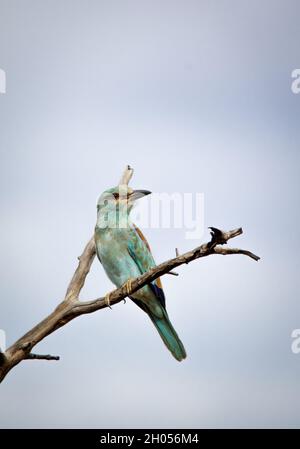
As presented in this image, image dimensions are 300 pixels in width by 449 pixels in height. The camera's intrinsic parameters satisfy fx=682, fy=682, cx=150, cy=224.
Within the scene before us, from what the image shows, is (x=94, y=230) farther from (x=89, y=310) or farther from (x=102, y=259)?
(x=89, y=310)

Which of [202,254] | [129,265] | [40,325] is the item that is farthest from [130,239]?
[202,254]

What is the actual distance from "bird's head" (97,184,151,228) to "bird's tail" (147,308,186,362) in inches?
41.2

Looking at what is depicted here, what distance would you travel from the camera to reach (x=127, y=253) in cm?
651

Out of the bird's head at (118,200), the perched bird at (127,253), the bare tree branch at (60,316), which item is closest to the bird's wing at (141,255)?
the perched bird at (127,253)

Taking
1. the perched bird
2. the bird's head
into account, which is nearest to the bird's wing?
the perched bird

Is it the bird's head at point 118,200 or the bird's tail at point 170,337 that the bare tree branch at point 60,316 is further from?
the bird's tail at point 170,337

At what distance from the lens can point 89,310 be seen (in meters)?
6.05

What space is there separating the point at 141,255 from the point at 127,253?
138mm

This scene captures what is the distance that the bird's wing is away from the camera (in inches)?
254

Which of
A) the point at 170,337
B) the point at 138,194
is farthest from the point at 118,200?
the point at 170,337

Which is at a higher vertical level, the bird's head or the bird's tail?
the bird's head

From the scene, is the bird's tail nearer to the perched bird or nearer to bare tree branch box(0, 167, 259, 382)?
the perched bird

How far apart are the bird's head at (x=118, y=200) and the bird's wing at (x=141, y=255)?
0.70 ft

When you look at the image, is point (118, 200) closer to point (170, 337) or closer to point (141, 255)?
point (141, 255)
